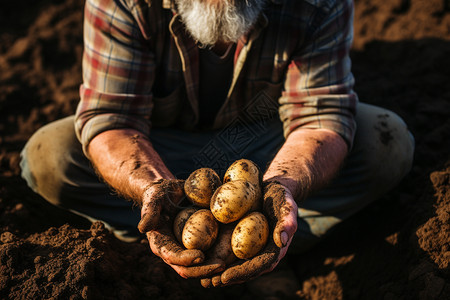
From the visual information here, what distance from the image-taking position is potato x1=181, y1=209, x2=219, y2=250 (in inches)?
57.9

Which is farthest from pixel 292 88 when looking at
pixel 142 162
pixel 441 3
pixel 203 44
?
pixel 441 3

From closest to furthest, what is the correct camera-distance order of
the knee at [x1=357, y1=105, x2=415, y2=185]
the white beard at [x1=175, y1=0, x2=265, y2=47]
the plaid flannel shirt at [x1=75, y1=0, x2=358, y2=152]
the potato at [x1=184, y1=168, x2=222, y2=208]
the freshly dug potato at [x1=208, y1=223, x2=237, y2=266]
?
the freshly dug potato at [x1=208, y1=223, x2=237, y2=266], the potato at [x1=184, y1=168, x2=222, y2=208], the white beard at [x1=175, y1=0, x2=265, y2=47], the plaid flannel shirt at [x1=75, y1=0, x2=358, y2=152], the knee at [x1=357, y1=105, x2=415, y2=185]

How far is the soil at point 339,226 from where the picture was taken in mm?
1730

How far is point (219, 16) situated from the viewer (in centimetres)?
190

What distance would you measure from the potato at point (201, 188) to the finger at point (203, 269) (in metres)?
0.28

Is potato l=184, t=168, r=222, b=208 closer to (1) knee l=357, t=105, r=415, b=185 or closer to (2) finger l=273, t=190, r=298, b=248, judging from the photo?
(2) finger l=273, t=190, r=298, b=248

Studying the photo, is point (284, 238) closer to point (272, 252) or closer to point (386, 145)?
point (272, 252)

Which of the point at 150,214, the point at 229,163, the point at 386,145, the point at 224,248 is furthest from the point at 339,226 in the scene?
the point at 150,214

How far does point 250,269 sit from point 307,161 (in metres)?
0.64

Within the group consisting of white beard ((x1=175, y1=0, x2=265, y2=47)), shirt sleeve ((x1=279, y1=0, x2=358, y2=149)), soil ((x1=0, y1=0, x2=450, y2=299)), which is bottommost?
soil ((x1=0, y1=0, x2=450, y2=299))

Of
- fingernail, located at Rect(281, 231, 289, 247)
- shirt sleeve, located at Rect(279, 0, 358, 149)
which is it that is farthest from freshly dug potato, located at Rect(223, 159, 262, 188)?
shirt sleeve, located at Rect(279, 0, 358, 149)

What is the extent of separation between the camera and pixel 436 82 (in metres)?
3.02

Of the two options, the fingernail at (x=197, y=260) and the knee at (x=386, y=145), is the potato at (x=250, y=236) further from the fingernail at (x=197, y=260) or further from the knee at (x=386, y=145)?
the knee at (x=386, y=145)

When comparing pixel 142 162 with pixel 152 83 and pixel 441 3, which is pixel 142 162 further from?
pixel 441 3
